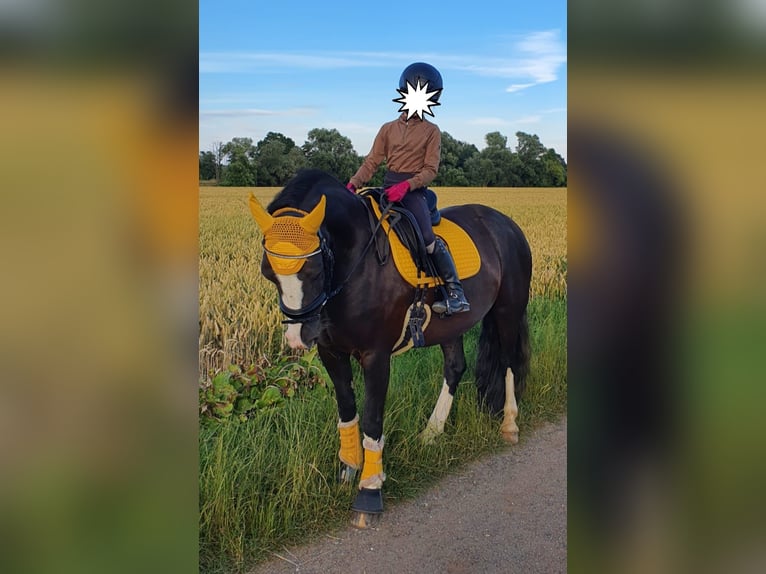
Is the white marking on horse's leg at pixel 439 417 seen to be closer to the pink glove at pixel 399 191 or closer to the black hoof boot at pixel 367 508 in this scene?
the black hoof boot at pixel 367 508

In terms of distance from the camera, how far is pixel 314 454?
4188mm

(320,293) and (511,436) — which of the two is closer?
(320,293)

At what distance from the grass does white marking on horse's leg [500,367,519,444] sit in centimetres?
10

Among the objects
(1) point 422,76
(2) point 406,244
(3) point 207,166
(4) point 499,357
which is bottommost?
(4) point 499,357

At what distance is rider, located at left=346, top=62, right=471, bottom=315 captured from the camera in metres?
3.67

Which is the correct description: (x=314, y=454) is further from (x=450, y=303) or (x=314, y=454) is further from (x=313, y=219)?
(x=313, y=219)

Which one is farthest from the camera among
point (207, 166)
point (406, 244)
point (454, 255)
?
point (207, 166)

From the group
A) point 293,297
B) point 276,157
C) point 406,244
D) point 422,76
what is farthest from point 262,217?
point 276,157

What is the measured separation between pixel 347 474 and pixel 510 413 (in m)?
1.77

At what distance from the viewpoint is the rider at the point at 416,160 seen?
3670 millimetres

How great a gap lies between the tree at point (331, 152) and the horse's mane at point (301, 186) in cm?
231
